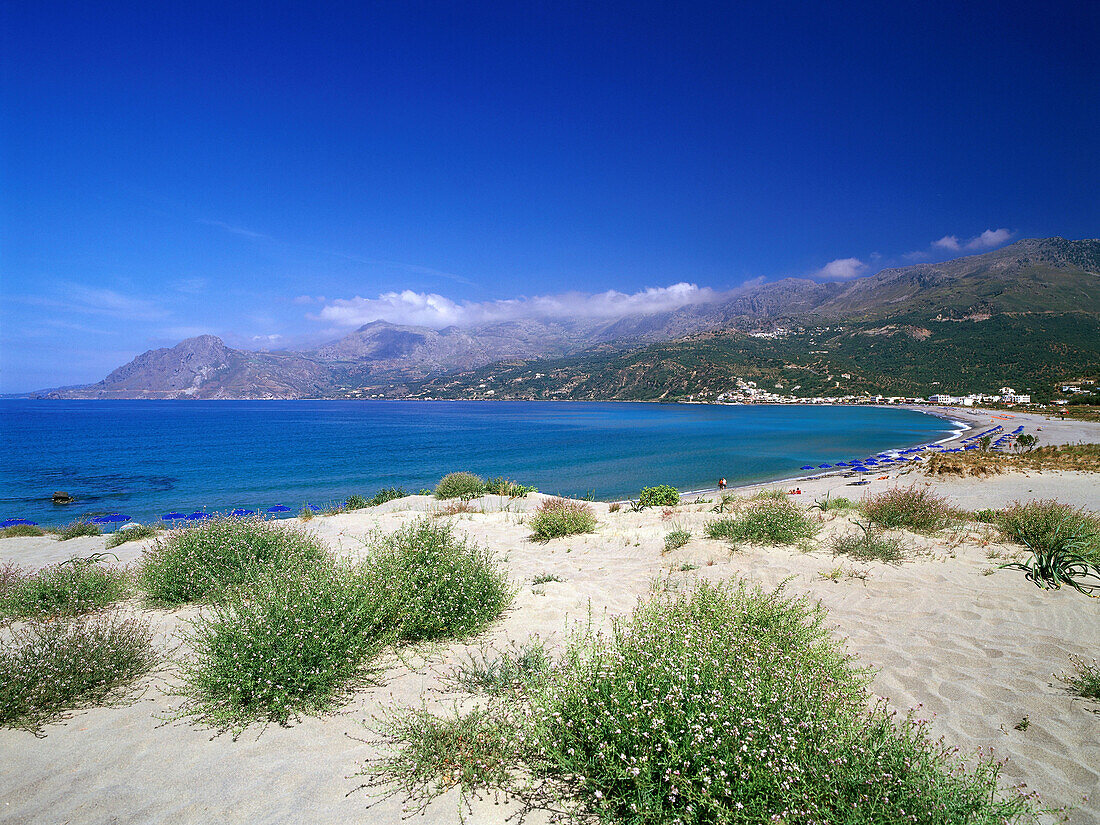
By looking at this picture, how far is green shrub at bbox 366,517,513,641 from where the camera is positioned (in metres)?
5.96

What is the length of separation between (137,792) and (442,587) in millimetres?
3277

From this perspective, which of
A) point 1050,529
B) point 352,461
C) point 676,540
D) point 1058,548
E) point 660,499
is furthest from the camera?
point 352,461

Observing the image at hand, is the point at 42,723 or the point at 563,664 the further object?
the point at 563,664

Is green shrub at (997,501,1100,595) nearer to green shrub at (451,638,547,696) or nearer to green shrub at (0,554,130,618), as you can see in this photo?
green shrub at (451,638,547,696)

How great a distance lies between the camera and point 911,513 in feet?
36.0

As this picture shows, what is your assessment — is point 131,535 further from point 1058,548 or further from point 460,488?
point 1058,548

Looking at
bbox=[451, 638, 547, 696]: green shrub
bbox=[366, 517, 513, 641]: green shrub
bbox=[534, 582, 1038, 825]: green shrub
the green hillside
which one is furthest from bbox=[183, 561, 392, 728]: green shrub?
the green hillside

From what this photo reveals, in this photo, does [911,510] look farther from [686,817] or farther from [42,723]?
[42,723]

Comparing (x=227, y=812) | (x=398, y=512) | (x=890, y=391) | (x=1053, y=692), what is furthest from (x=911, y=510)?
(x=890, y=391)

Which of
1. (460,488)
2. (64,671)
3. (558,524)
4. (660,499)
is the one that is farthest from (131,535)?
(660,499)

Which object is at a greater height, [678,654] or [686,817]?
[678,654]

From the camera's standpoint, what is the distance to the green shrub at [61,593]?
6832mm

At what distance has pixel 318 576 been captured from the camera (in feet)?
18.0

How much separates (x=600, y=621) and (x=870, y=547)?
615 centimetres
